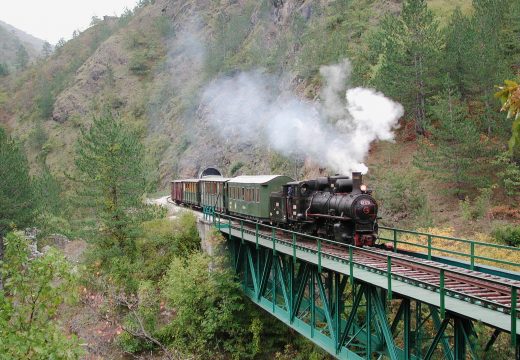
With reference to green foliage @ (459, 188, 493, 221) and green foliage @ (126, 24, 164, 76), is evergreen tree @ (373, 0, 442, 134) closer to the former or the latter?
green foliage @ (459, 188, 493, 221)

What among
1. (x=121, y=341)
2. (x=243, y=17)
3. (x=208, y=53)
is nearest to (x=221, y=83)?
(x=208, y=53)

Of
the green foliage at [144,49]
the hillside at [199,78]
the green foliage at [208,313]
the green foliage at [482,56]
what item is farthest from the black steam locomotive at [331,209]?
the green foliage at [144,49]

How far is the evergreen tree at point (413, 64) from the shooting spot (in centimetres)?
3219

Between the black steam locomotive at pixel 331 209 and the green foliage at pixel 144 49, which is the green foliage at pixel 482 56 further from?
the green foliage at pixel 144 49

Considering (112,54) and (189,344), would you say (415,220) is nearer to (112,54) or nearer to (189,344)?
(189,344)

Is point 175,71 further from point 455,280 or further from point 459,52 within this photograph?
point 455,280

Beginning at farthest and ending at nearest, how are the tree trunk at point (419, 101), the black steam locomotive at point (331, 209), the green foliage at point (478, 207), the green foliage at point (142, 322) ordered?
the tree trunk at point (419, 101) → the green foliage at point (478, 207) → the green foliage at point (142, 322) → the black steam locomotive at point (331, 209)

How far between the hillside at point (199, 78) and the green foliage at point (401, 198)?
0.40m

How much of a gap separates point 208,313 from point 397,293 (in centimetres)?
1361

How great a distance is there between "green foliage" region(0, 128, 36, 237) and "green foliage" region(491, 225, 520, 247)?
3106 cm

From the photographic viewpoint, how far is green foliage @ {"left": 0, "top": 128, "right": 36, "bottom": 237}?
3438cm

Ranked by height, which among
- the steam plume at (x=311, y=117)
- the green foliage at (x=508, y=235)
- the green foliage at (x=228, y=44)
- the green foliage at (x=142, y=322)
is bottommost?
the green foliage at (x=142, y=322)

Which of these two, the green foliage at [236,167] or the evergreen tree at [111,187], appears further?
the green foliage at [236,167]

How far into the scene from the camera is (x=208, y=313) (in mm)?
22297
